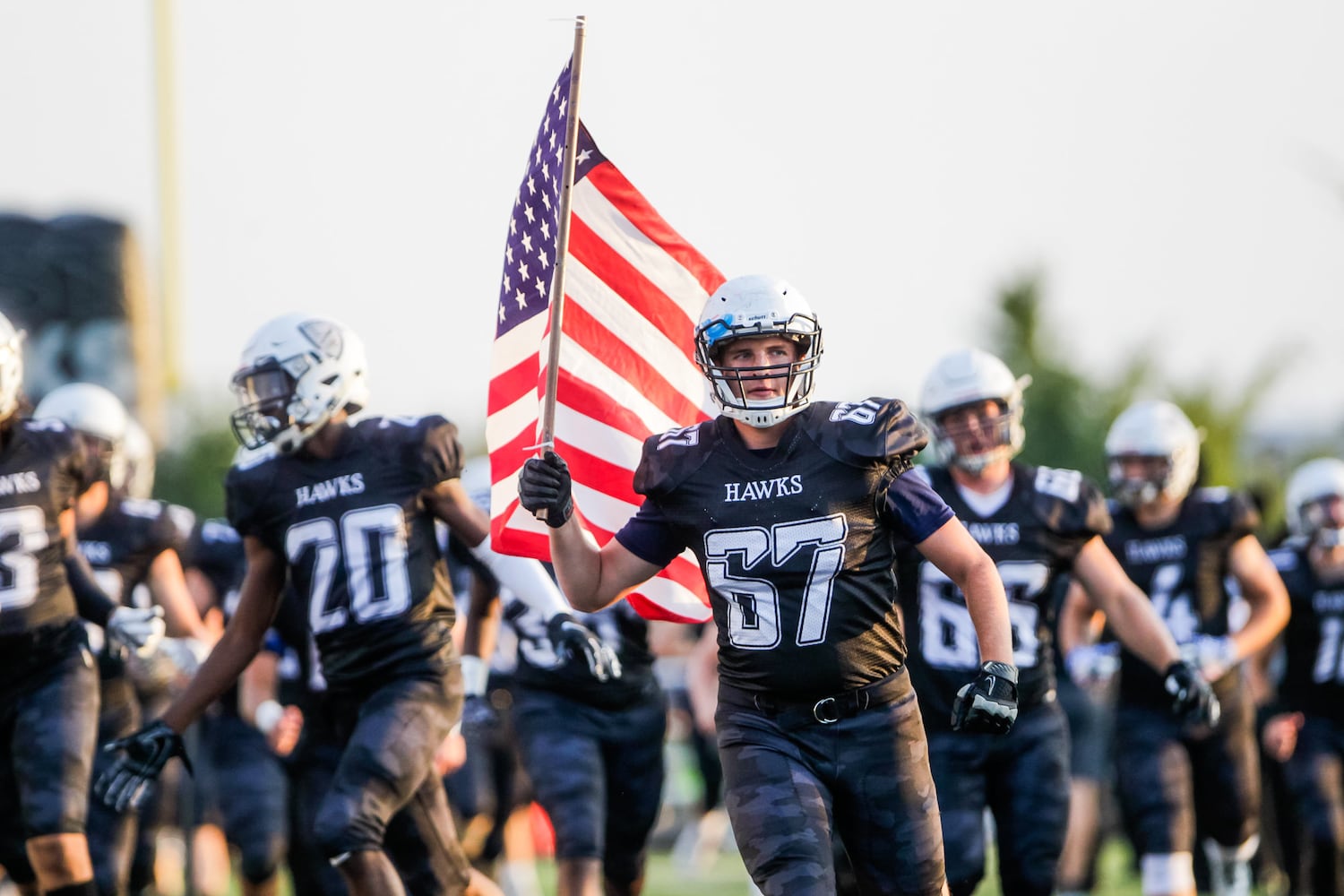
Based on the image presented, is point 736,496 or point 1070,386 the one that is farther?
point 1070,386

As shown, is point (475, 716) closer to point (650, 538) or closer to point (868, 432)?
point (650, 538)

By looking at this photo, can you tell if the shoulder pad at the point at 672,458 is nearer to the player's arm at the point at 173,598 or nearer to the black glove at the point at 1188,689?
the black glove at the point at 1188,689

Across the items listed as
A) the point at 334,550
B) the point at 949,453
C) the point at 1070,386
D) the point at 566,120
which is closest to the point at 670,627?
the point at 949,453

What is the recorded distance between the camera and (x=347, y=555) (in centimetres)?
625

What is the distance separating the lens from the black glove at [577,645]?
19.8 feet

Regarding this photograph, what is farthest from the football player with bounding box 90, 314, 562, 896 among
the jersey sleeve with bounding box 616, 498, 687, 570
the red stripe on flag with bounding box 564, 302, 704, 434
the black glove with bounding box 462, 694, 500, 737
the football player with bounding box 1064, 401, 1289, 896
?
the football player with bounding box 1064, 401, 1289, 896

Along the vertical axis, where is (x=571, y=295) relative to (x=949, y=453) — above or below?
above

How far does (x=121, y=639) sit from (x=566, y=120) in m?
2.68

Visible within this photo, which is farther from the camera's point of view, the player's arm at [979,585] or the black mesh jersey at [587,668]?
the black mesh jersey at [587,668]

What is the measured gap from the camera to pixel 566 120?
218 inches

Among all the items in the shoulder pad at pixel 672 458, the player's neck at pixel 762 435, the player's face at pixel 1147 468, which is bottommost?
the player's face at pixel 1147 468

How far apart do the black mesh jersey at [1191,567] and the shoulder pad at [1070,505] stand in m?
1.48

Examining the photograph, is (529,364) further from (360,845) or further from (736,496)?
(360,845)

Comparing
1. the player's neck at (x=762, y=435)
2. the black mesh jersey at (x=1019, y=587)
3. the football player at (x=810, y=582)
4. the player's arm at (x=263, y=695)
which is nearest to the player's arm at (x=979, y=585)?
the football player at (x=810, y=582)
